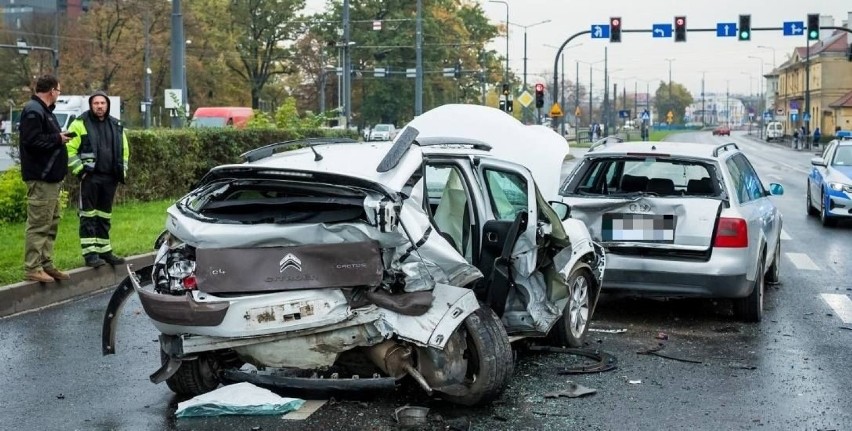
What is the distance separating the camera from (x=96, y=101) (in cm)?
1026

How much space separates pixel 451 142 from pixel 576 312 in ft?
5.55

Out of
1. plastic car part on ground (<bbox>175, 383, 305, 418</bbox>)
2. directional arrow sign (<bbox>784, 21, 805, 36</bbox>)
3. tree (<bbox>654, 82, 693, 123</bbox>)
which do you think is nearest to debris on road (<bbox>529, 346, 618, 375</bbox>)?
plastic car part on ground (<bbox>175, 383, 305, 418</bbox>)

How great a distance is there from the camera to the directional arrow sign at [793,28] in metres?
42.1

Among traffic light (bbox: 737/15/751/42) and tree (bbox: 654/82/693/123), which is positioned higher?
tree (bbox: 654/82/693/123)

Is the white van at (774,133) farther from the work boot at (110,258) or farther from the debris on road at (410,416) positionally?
the debris on road at (410,416)

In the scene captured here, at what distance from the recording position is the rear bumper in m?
8.42

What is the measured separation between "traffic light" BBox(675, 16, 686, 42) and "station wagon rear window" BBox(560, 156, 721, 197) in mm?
32509

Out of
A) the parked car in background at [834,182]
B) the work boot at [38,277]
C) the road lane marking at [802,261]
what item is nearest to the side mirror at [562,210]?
the work boot at [38,277]

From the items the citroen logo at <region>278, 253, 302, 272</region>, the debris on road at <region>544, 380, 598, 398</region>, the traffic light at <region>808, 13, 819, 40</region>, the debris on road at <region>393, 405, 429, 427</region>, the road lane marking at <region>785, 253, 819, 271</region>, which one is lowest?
the debris on road at <region>544, 380, 598, 398</region>

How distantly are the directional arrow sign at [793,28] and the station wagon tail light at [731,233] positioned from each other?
36489mm

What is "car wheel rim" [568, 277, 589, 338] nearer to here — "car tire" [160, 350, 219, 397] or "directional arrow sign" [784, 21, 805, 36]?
"car tire" [160, 350, 219, 397]

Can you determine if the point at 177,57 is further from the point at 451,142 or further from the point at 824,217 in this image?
the point at 451,142

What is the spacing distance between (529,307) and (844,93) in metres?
114

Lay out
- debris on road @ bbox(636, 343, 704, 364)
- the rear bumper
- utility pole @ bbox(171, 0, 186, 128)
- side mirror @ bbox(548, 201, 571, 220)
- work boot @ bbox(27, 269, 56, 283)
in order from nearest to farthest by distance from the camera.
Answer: debris on road @ bbox(636, 343, 704, 364), side mirror @ bbox(548, 201, 571, 220), the rear bumper, work boot @ bbox(27, 269, 56, 283), utility pole @ bbox(171, 0, 186, 128)
